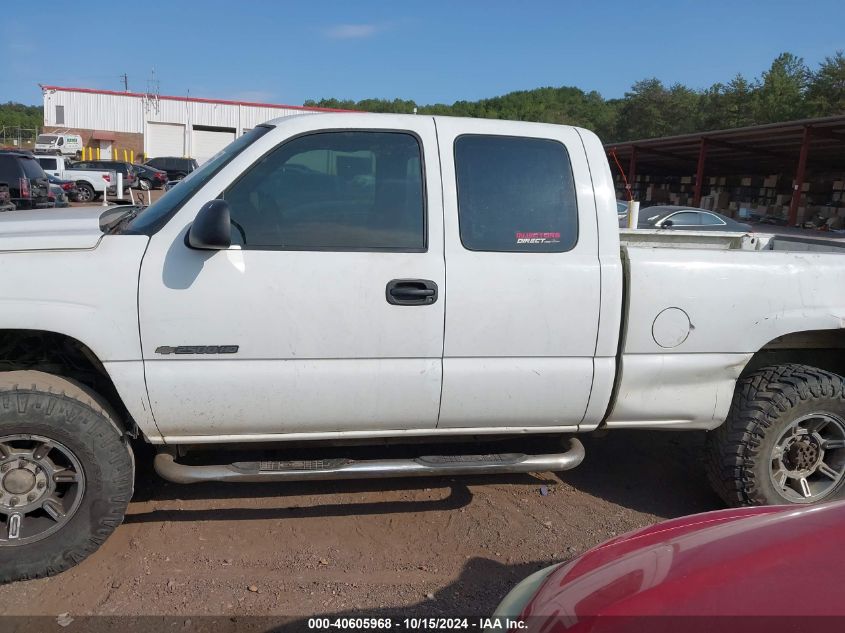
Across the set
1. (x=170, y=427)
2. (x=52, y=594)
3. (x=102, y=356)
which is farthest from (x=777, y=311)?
(x=52, y=594)

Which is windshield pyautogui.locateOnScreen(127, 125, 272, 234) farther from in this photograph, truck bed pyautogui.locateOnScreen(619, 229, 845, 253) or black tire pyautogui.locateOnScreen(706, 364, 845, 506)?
black tire pyautogui.locateOnScreen(706, 364, 845, 506)

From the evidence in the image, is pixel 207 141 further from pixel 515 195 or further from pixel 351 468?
pixel 351 468

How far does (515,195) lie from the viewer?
3.45 m

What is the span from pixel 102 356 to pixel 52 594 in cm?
108

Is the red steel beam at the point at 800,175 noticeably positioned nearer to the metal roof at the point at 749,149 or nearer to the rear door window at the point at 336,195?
the metal roof at the point at 749,149

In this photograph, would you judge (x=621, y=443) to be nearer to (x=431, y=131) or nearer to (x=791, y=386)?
(x=791, y=386)

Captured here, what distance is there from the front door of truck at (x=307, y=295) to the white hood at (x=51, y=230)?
0.37 metres

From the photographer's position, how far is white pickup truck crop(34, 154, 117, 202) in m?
27.2

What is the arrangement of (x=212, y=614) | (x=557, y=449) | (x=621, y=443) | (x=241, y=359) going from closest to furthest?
(x=212, y=614) < (x=241, y=359) < (x=557, y=449) < (x=621, y=443)

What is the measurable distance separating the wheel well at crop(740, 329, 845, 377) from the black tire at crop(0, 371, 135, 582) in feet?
Result: 10.9

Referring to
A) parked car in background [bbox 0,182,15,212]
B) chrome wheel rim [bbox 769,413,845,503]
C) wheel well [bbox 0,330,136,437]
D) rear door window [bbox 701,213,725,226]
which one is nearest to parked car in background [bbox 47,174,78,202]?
parked car in background [bbox 0,182,15,212]

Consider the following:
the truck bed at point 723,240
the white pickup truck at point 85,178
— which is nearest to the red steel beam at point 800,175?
the truck bed at point 723,240

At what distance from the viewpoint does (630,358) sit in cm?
348

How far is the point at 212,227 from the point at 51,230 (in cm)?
111
